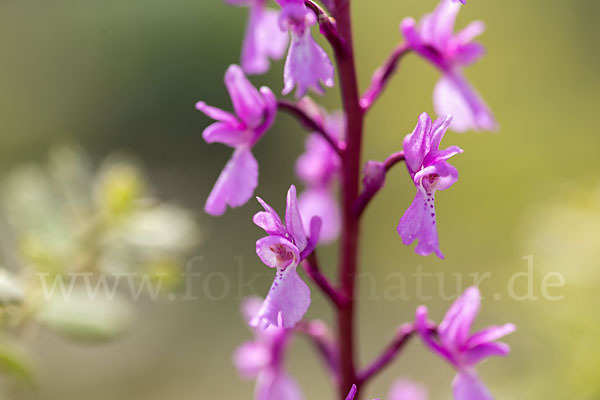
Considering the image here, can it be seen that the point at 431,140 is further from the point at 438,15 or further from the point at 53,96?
the point at 53,96

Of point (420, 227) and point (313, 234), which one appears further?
point (313, 234)

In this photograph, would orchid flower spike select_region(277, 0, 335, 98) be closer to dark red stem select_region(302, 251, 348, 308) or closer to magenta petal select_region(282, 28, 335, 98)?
magenta petal select_region(282, 28, 335, 98)

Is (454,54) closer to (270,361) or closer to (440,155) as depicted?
A: (440,155)

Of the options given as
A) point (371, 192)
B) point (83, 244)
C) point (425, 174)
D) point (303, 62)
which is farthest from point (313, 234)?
point (83, 244)

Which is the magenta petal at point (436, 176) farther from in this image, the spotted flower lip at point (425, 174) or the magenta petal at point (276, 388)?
the magenta petal at point (276, 388)

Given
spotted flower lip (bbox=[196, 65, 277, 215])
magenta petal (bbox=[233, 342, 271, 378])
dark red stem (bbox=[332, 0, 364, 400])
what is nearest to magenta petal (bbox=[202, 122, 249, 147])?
spotted flower lip (bbox=[196, 65, 277, 215])

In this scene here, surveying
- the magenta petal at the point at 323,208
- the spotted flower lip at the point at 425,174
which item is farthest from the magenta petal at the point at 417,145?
the magenta petal at the point at 323,208
